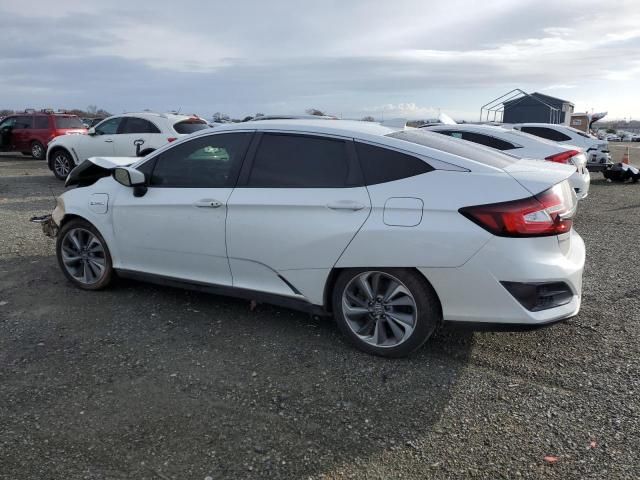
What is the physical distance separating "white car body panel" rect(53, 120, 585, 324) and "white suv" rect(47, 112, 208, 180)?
8.07 meters

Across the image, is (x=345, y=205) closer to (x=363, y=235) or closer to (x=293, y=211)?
(x=363, y=235)

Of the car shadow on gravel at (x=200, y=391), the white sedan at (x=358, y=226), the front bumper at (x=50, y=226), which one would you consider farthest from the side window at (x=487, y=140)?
the front bumper at (x=50, y=226)

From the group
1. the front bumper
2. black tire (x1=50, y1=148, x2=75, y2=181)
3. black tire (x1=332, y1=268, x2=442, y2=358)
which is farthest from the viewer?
black tire (x1=50, y1=148, x2=75, y2=181)

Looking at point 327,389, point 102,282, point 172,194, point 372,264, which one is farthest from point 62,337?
point 372,264

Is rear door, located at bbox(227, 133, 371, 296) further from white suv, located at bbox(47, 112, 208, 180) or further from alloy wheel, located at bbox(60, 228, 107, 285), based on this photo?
white suv, located at bbox(47, 112, 208, 180)

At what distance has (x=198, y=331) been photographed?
420 centimetres

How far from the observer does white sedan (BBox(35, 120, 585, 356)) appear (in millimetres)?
3301

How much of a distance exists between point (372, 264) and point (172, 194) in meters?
1.88

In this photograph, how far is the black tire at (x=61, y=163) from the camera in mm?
13070

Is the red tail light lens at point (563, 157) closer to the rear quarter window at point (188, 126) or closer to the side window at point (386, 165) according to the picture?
the side window at point (386, 165)

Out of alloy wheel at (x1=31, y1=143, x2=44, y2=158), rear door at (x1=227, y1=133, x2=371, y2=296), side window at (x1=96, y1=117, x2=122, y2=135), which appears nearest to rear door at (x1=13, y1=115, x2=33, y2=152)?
alloy wheel at (x1=31, y1=143, x2=44, y2=158)

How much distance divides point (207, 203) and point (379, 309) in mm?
1584

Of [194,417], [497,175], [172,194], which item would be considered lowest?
[194,417]

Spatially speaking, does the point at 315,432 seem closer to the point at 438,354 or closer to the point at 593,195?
the point at 438,354
